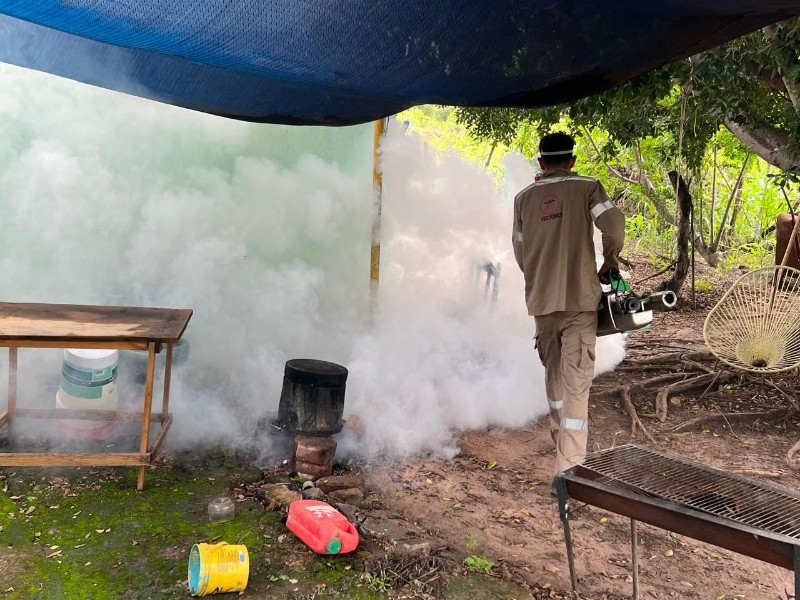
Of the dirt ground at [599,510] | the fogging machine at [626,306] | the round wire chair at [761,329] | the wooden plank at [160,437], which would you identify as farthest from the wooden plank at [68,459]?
the round wire chair at [761,329]

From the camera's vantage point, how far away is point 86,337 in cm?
382

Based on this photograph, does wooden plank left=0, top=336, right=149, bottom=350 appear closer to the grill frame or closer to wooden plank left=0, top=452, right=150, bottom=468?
wooden plank left=0, top=452, right=150, bottom=468

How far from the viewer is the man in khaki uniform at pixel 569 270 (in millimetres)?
4312

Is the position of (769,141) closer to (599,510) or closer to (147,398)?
(599,510)

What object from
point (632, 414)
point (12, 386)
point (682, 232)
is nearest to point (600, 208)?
point (632, 414)

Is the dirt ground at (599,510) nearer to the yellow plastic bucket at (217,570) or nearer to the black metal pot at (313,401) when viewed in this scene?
the black metal pot at (313,401)

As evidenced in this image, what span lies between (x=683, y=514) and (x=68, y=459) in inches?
137

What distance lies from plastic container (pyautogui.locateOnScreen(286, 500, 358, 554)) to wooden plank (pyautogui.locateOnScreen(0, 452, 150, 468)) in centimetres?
108

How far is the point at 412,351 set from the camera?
6.73 metres

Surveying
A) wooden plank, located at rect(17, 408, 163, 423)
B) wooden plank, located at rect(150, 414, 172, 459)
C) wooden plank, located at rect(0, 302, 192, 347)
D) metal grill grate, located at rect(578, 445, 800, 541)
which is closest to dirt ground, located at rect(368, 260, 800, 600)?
metal grill grate, located at rect(578, 445, 800, 541)

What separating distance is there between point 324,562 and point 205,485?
1.28 meters

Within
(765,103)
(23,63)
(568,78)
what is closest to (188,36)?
(23,63)

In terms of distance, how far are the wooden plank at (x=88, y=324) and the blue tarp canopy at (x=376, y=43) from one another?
1504 millimetres

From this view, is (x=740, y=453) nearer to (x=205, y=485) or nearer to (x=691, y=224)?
(x=205, y=485)
